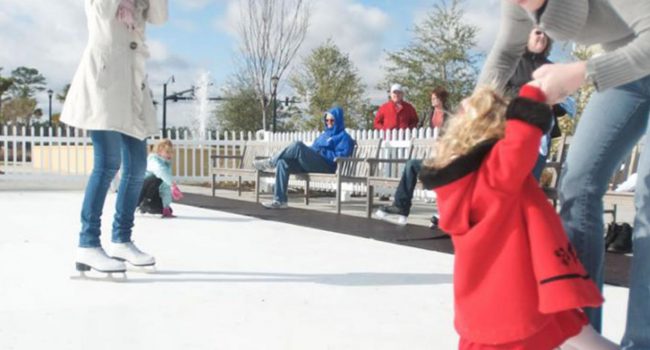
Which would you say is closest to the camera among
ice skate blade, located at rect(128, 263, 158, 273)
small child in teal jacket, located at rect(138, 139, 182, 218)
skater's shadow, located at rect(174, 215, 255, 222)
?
ice skate blade, located at rect(128, 263, 158, 273)

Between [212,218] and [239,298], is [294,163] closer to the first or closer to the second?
[212,218]

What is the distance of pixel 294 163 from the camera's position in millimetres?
8227

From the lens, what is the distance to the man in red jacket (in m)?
10.3

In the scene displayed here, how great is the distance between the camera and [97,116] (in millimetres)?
3291

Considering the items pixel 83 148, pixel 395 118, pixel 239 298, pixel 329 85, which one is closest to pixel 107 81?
pixel 239 298

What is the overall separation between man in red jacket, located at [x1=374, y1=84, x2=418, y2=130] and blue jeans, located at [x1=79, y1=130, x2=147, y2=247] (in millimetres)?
6997

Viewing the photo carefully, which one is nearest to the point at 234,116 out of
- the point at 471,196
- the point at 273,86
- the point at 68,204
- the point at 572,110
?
the point at 273,86

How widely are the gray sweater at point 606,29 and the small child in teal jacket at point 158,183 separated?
5404mm

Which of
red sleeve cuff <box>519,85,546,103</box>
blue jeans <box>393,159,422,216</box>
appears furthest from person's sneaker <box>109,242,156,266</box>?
blue jeans <box>393,159,422,216</box>

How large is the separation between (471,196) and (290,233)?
413 cm

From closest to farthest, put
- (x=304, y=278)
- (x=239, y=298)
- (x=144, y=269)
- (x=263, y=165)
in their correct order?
(x=239, y=298) → (x=304, y=278) → (x=144, y=269) → (x=263, y=165)

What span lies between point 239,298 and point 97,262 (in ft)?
2.69

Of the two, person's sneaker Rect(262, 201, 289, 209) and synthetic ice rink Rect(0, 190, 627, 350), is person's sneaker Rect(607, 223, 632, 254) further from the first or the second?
person's sneaker Rect(262, 201, 289, 209)

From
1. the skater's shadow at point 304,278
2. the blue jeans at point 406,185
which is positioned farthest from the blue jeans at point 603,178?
the blue jeans at point 406,185
